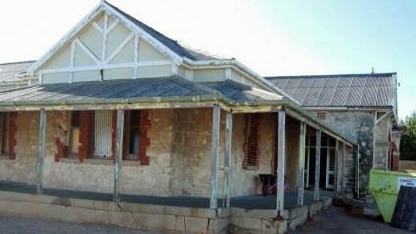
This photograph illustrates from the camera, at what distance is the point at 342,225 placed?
12336mm

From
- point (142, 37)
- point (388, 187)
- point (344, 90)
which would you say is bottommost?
point (388, 187)

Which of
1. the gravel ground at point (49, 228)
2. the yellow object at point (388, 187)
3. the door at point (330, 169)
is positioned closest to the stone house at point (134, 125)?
the gravel ground at point (49, 228)

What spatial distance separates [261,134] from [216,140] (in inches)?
225

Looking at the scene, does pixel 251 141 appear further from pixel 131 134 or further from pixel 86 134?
pixel 86 134

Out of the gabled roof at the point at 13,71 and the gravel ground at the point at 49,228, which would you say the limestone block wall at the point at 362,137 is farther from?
the gabled roof at the point at 13,71

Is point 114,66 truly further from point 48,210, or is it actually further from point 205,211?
point 205,211

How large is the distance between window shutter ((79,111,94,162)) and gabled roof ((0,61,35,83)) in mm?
4064

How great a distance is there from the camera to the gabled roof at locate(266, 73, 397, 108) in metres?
21.0

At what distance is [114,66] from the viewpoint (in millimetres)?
13977

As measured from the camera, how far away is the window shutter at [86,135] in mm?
13562

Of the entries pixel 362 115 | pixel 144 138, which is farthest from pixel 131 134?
pixel 362 115

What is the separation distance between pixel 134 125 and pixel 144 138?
2.14 feet

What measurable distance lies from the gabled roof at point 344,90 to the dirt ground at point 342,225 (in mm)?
7422

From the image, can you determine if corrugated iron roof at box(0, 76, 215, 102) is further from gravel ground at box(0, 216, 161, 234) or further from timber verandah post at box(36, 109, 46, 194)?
gravel ground at box(0, 216, 161, 234)
